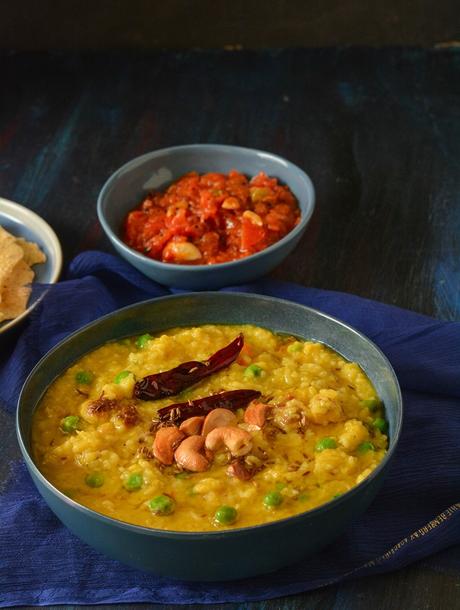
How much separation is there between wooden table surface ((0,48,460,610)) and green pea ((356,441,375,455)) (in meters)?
1.70

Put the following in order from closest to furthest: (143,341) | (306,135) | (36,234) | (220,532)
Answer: (220,532), (143,341), (36,234), (306,135)

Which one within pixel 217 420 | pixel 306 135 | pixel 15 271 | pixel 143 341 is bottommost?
pixel 306 135

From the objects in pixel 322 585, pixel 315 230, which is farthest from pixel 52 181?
pixel 322 585

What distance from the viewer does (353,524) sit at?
13.3 feet

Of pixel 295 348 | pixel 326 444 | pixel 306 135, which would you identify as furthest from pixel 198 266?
pixel 306 135

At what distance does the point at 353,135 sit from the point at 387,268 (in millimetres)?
1733

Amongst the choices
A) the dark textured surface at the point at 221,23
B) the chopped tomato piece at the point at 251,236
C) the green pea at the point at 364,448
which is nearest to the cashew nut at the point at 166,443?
the green pea at the point at 364,448

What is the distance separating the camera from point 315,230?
6188 mm

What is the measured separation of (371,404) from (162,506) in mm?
1073

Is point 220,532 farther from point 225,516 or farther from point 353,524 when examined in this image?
point 353,524

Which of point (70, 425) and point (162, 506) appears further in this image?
point (70, 425)

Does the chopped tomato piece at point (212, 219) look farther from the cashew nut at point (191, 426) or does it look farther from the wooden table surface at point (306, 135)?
the cashew nut at point (191, 426)

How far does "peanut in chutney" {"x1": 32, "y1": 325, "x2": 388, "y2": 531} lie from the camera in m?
3.67

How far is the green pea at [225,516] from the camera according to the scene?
355 cm
